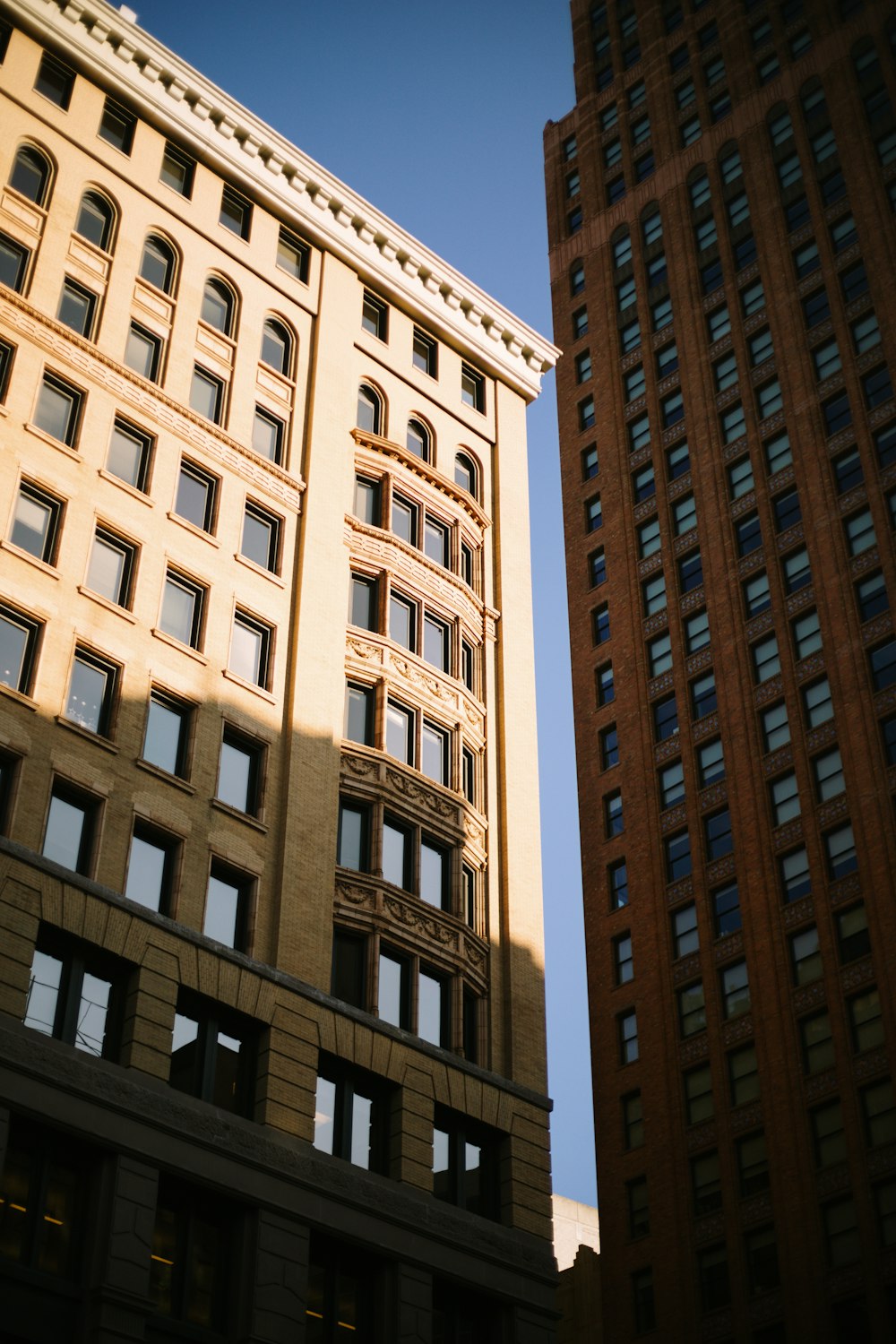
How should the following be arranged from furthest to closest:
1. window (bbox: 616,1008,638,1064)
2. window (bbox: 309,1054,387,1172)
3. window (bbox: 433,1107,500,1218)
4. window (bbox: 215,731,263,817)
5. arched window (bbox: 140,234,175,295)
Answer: window (bbox: 616,1008,638,1064)
arched window (bbox: 140,234,175,295)
window (bbox: 215,731,263,817)
window (bbox: 433,1107,500,1218)
window (bbox: 309,1054,387,1172)

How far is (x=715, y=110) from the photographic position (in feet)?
315

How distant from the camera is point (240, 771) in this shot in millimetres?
35406

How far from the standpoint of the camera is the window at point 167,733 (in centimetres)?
3384

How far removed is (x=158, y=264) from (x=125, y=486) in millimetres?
8156

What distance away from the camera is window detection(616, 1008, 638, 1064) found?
237ft

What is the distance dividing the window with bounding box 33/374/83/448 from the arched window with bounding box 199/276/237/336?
5.64 m

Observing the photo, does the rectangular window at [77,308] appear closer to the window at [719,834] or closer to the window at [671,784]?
the window at [719,834]

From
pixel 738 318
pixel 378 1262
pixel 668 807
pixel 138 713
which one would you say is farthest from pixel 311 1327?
pixel 738 318

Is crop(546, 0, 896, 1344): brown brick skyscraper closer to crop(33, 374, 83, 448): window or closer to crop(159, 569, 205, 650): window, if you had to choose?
crop(159, 569, 205, 650): window

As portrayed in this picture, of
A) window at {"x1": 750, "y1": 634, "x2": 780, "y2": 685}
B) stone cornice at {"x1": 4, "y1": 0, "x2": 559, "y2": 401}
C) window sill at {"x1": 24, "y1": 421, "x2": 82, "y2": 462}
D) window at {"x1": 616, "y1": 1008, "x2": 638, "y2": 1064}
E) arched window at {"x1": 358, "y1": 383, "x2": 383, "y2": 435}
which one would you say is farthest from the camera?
window at {"x1": 750, "y1": 634, "x2": 780, "y2": 685}

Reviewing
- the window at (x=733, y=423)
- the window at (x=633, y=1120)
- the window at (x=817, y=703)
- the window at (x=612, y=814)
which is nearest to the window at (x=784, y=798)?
the window at (x=817, y=703)

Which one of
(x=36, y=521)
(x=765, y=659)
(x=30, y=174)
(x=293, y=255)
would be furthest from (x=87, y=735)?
(x=765, y=659)

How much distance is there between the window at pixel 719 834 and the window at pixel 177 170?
39449 millimetres

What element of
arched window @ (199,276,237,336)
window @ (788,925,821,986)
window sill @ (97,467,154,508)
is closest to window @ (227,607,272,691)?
window sill @ (97,467,154,508)
